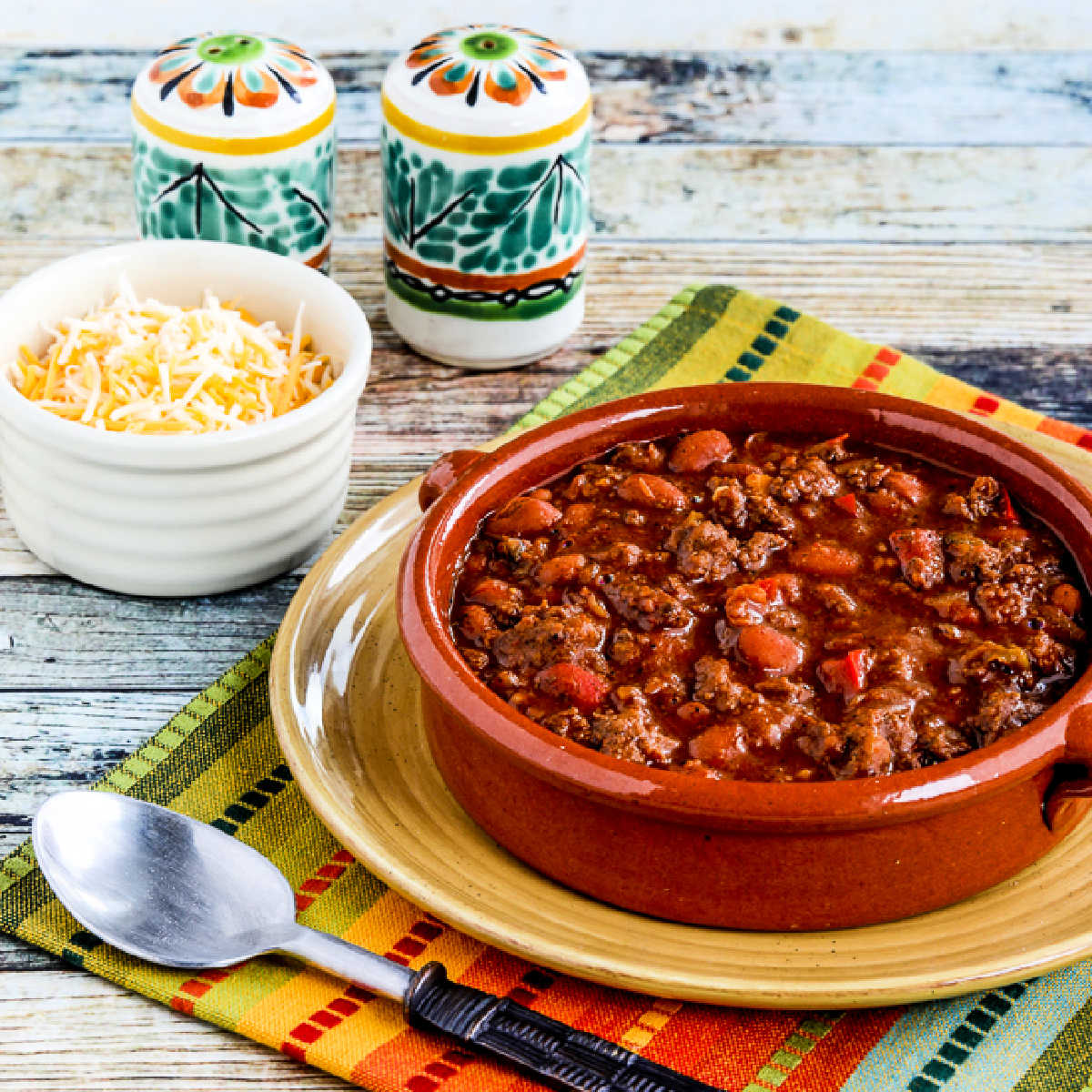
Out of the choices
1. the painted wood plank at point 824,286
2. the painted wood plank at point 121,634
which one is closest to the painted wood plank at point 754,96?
the painted wood plank at point 824,286

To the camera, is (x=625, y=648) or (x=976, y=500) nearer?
(x=625, y=648)

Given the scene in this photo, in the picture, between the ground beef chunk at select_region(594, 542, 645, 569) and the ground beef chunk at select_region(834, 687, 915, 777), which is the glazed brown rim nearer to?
the ground beef chunk at select_region(834, 687, 915, 777)

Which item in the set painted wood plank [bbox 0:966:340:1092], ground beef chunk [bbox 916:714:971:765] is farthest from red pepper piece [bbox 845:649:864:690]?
painted wood plank [bbox 0:966:340:1092]

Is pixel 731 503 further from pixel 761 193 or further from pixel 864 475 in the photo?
pixel 761 193

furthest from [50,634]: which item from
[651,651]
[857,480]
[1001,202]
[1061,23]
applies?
[1061,23]

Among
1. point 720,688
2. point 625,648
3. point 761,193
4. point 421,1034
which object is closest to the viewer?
point 421,1034

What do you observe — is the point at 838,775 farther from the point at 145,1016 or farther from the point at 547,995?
the point at 145,1016

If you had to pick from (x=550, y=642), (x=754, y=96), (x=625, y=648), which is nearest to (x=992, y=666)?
(x=625, y=648)
